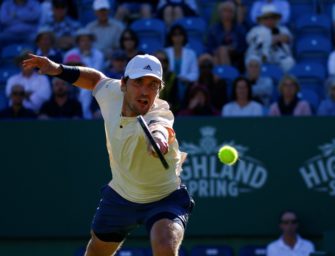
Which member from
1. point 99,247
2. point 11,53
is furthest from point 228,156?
point 11,53

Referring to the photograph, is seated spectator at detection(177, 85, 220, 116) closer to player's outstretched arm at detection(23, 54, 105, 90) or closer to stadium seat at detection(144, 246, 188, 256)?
stadium seat at detection(144, 246, 188, 256)

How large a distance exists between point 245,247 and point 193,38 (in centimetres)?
395

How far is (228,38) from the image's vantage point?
1446 cm

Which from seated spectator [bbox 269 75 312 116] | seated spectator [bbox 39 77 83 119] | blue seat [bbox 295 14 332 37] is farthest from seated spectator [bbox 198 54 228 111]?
blue seat [bbox 295 14 332 37]

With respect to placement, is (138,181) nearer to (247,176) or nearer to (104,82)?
(104,82)

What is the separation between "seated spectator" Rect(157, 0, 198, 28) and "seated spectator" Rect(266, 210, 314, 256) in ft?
13.8

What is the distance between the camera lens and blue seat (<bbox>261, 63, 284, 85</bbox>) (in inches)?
538

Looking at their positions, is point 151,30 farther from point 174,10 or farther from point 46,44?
point 46,44

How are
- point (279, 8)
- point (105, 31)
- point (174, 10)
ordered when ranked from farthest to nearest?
point (174, 10) < point (279, 8) < point (105, 31)

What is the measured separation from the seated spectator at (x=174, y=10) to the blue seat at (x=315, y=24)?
1595 millimetres

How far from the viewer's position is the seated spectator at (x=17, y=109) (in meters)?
12.9

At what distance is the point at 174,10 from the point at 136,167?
7298 millimetres

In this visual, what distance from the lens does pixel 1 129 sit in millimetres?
12414

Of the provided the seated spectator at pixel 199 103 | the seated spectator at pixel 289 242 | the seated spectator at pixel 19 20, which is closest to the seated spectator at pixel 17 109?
the seated spectator at pixel 199 103
